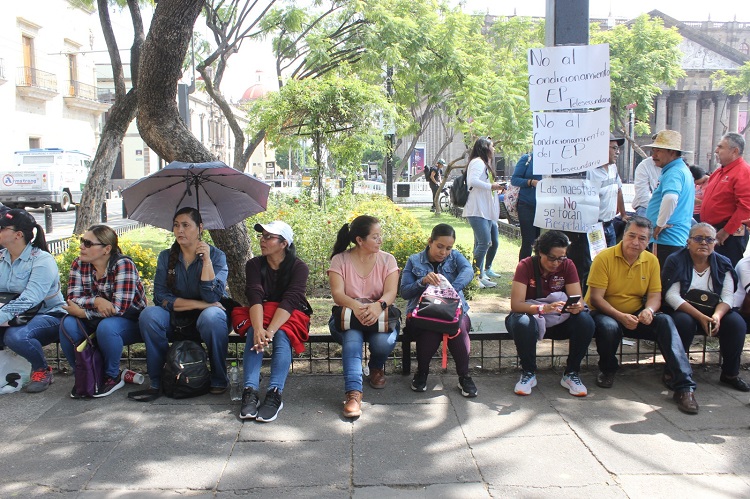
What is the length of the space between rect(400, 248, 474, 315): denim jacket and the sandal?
1.90 m

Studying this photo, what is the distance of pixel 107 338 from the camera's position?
464 cm

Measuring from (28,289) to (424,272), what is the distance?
2915mm

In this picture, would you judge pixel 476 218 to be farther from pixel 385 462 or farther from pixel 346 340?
pixel 385 462

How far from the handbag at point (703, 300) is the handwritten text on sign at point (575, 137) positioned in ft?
3.89

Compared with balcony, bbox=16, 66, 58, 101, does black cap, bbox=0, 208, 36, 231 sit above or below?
below

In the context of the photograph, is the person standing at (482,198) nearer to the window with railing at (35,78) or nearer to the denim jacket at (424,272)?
the denim jacket at (424,272)

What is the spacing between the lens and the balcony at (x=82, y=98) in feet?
119

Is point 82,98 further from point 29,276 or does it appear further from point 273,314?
point 273,314

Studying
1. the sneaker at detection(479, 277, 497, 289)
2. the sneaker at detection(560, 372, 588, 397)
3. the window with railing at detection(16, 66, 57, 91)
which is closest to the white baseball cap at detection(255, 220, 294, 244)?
the sneaker at detection(560, 372, 588, 397)

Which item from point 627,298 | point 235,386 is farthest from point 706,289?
point 235,386

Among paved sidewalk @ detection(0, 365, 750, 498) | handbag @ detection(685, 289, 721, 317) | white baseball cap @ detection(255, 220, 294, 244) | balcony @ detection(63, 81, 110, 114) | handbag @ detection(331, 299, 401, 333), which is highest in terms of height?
balcony @ detection(63, 81, 110, 114)

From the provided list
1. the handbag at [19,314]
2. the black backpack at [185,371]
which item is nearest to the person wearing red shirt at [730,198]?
the black backpack at [185,371]

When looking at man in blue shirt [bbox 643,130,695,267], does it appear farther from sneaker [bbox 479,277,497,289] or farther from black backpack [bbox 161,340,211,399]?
black backpack [bbox 161,340,211,399]

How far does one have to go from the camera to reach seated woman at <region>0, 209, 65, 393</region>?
186 inches
